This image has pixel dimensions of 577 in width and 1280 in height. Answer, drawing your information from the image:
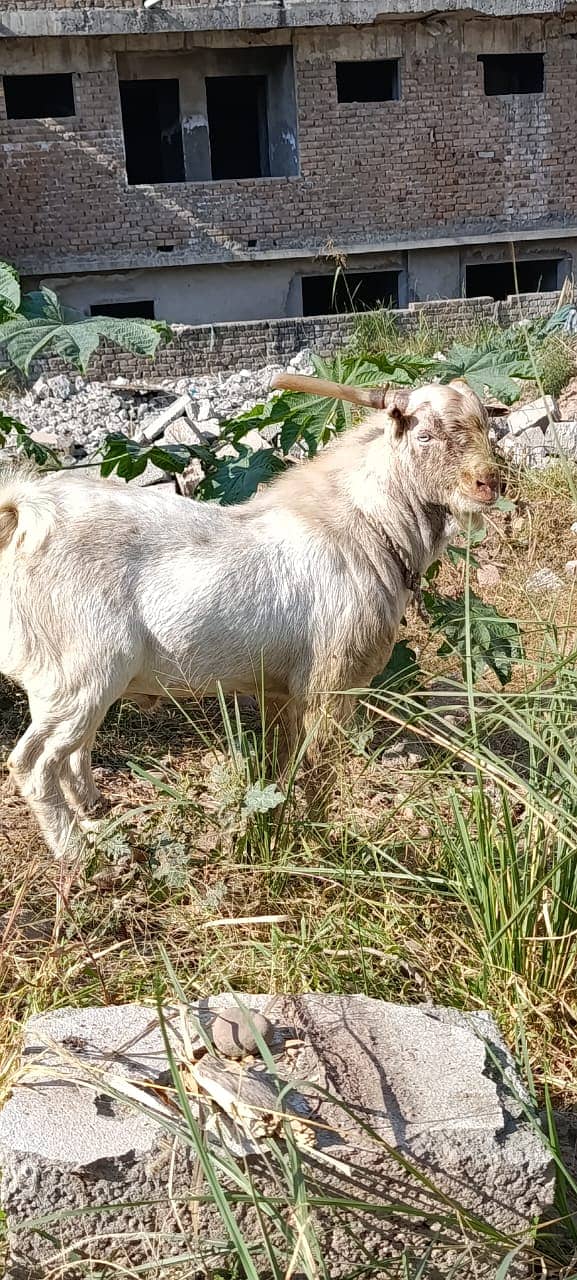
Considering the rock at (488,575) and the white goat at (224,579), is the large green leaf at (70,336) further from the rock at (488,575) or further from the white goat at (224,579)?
the rock at (488,575)

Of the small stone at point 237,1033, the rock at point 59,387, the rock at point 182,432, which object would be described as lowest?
the small stone at point 237,1033

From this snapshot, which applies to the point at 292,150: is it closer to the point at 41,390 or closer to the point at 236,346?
the point at 236,346

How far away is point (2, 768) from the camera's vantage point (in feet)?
15.3

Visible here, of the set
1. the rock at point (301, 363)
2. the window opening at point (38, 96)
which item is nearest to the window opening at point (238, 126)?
the window opening at point (38, 96)

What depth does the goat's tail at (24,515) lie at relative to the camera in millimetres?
3699

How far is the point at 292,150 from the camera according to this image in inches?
695

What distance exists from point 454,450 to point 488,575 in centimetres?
287

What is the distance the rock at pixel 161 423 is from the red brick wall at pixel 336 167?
308 inches

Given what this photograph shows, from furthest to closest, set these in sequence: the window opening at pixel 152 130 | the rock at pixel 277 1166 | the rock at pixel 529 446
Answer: the window opening at pixel 152 130 < the rock at pixel 529 446 < the rock at pixel 277 1166

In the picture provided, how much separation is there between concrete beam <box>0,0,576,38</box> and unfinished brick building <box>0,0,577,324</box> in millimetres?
26

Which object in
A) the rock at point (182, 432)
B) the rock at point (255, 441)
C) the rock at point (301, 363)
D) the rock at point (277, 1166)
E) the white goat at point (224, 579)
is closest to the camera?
the rock at point (277, 1166)

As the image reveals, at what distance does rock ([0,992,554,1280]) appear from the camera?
211 cm

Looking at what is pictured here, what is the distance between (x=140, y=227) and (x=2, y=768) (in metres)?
13.8

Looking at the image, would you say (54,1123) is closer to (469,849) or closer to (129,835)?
(469,849)
